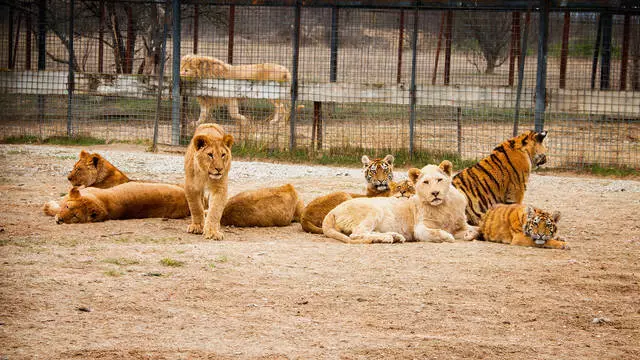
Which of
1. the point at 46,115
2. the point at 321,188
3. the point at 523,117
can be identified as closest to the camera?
the point at 321,188

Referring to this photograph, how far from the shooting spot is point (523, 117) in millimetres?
14500

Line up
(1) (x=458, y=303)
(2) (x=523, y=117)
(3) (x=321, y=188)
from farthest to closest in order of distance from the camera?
(2) (x=523, y=117)
(3) (x=321, y=188)
(1) (x=458, y=303)

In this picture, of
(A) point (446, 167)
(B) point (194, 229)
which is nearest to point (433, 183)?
(A) point (446, 167)

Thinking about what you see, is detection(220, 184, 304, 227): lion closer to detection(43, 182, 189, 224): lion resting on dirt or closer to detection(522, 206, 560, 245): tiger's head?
detection(43, 182, 189, 224): lion resting on dirt

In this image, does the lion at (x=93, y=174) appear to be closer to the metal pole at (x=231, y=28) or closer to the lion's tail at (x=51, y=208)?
the lion's tail at (x=51, y=208)

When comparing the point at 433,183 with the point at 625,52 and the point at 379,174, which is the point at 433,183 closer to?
the point at 379,174

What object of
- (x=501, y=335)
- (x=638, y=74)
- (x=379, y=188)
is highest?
(x=638, y=74)

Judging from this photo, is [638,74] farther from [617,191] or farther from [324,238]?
[324,238]

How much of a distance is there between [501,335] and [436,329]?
41 cm

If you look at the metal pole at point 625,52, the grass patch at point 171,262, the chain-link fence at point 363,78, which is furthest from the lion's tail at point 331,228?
the metal pole at point 625,52

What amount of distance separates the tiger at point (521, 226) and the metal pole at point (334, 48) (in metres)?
6.69

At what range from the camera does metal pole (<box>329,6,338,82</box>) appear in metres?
14.6

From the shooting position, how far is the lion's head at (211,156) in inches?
323

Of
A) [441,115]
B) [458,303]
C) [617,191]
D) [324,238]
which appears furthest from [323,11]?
[458,303]
